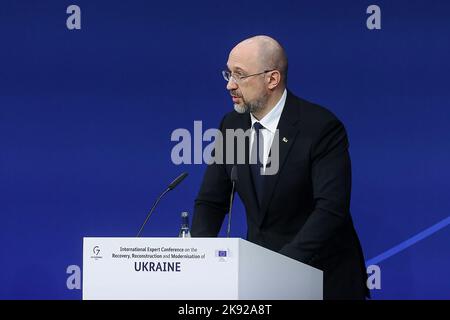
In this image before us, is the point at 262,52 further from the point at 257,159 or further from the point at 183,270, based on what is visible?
the point at 183,270

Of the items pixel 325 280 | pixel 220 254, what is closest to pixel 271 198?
pixel 325 280

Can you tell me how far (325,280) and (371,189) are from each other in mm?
1047

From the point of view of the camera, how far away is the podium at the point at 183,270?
8.45 ft

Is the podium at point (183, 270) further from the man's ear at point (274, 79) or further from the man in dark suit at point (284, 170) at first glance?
the man's ear at point (274, 79)

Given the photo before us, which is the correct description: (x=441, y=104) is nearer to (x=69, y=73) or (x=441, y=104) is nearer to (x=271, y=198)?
(x=271, y=198)

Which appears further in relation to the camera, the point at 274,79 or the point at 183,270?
the point at 274,79

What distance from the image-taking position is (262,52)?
352cm

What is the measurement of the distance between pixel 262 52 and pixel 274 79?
4.7 inches

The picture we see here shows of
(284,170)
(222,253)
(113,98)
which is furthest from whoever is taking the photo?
(113,98)

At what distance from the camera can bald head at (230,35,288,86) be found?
351cm

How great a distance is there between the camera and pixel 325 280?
3.44 metres

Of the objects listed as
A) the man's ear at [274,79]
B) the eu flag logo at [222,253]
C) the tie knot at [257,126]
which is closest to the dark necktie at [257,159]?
the tie knot at [257,126]

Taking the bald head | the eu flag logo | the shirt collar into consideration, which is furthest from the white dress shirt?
the eu flag logo

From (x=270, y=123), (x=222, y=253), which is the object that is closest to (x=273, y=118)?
(x=270, y=123)
